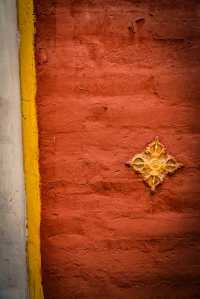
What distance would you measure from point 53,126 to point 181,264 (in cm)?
82

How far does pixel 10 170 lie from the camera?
60.1 inches

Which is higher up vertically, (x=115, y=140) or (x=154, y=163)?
(x=115, y=140)

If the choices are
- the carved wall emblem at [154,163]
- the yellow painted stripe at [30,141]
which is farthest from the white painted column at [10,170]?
the carved wall emblem at [154,163]

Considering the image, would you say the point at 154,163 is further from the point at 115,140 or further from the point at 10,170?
the point at 10,170

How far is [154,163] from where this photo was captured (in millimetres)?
1550

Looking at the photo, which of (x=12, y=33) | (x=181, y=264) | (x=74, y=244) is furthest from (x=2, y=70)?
(x=181, y=264)

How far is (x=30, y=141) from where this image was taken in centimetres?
153

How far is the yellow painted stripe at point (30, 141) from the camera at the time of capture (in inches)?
58.4

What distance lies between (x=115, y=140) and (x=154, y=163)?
0.19 m

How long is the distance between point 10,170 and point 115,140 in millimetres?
446

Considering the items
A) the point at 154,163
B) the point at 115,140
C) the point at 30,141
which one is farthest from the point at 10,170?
the point at 154,163

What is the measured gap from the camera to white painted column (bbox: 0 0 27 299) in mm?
1462

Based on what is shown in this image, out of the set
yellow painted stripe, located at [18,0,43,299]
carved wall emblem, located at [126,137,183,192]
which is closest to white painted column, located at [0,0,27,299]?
yellow painted stripe, located at [18,0,43,299]

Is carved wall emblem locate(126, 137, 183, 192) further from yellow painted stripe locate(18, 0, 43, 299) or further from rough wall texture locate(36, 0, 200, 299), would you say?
yellow painted stripe locate(18, 0, 43, 299)
